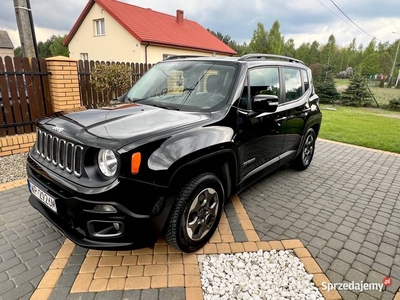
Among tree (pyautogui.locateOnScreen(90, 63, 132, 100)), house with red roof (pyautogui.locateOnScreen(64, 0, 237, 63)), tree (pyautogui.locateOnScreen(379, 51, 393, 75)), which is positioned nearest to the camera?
tree (pyautogui.locateOnScreen(90, 63, 132, 100))

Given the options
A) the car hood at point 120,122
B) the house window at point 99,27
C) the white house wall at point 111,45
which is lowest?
the car hood at point 120,122

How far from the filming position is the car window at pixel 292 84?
380 cm

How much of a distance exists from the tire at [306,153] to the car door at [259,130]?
1097mm

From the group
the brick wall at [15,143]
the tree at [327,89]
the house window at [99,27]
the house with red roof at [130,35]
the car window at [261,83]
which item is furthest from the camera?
the house window at [99,27]

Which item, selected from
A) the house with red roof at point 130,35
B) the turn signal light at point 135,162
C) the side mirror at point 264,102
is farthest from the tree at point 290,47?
the turn signal light at point 135,162

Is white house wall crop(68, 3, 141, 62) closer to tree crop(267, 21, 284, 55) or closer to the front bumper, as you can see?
the front bumper

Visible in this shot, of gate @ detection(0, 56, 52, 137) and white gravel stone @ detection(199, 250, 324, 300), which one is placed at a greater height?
gate @ detection(0, 56, 52, 137)

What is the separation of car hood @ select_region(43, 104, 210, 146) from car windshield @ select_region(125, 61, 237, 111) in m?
0.21

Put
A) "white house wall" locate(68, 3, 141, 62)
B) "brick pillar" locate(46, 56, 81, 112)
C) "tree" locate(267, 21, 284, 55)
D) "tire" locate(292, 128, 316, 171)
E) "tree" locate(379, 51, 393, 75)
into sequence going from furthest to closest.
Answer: "tree" locate(379, 51, 393, 75) < "tree" locate(267, 21, 284, 55) < "white house wall" locate(68, 3, 141, 62) < "brick pillar" locate(46, 56, 81, 112) < "tire" locate(292, 128, 316, 171)

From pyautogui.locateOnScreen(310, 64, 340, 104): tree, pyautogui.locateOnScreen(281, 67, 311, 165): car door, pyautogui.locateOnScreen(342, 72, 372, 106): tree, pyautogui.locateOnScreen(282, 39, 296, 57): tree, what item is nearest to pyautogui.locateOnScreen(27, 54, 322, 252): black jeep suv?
pyautogui.locateOnScreen(281, 67, 311, 165): car door

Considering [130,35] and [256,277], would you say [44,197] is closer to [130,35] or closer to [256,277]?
[256,277]

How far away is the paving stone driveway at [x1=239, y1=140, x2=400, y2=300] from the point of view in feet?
8.00

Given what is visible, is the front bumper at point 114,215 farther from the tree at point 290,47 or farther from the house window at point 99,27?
the tree at point 290,47

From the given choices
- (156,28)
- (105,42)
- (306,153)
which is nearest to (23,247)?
(306,153)
